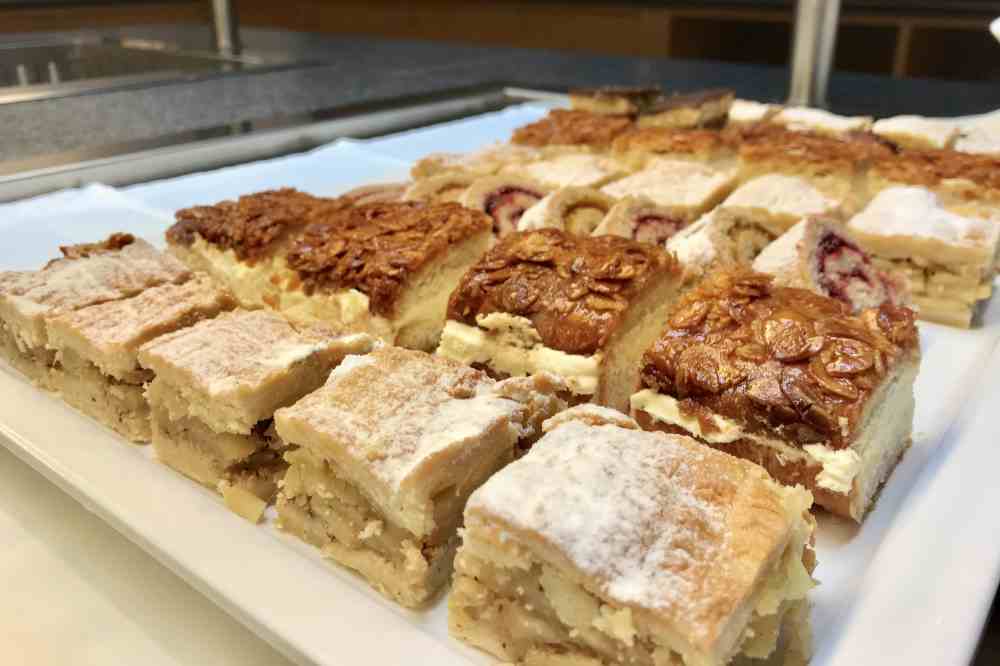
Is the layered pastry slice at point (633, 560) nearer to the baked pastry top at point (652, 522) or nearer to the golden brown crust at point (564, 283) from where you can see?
the baked pastry top at point (652, 522)

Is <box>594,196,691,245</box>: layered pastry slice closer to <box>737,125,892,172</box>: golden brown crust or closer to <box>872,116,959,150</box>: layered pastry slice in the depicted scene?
<box>737,125,892,172</box>: golden brown crust

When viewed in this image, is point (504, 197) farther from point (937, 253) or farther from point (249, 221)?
point (937, 253)

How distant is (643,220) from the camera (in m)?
3.17

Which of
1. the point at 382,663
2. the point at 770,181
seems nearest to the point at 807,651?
the point at 382,663

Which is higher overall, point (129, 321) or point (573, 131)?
point (573, 131)

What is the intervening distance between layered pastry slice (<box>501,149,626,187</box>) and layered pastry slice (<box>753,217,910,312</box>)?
3.32ft

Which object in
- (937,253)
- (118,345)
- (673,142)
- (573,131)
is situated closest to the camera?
(118,345)

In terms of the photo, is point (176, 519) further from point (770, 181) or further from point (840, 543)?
point (770, 181)

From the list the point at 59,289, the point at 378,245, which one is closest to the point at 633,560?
the point at 378,245

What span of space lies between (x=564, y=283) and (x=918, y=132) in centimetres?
263

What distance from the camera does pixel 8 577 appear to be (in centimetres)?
186

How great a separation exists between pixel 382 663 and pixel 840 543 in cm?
103

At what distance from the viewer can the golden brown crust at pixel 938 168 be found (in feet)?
11.1

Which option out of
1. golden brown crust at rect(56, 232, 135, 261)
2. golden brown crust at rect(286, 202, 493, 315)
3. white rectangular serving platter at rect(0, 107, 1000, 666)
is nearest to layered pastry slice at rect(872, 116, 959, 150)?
white rectangular serving platter at rect(0, 107, 1000, 666)
